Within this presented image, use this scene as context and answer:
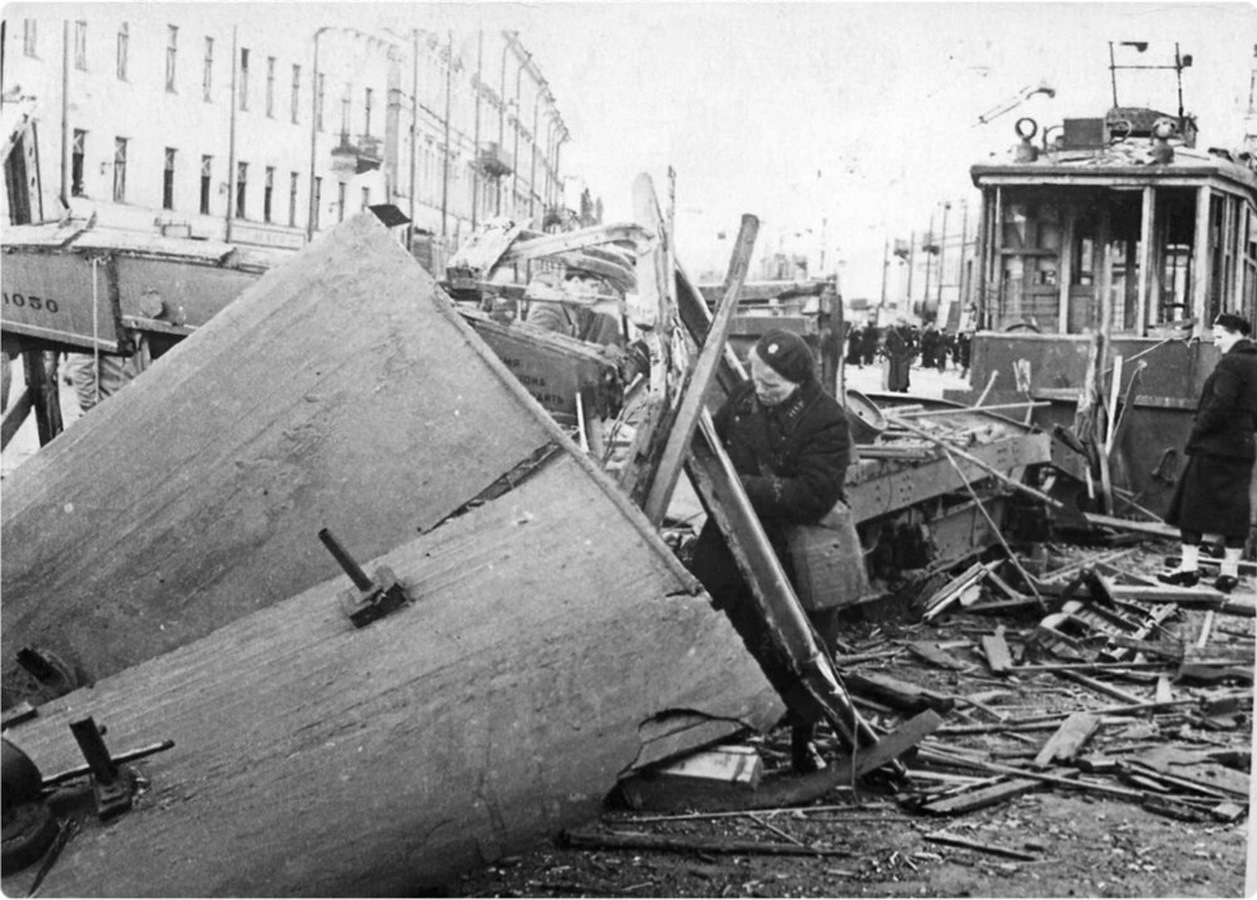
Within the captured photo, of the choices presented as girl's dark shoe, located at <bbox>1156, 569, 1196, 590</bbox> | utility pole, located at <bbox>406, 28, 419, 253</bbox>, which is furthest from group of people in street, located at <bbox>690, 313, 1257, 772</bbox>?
girl's dark shoe, located at <bbox>1156, 569, 1196, 590</bbox>

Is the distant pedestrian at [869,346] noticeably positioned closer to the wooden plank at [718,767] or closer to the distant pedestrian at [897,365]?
the distant pedestrian at [897,365]

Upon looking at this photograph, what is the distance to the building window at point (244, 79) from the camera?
26.3 meters

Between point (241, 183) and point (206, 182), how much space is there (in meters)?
0.84

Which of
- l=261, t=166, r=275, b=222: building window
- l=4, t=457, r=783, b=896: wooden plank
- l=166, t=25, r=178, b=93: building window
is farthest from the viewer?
l=261, t=166, r=275, b=222: building window

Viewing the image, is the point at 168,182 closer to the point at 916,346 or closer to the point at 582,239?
the point at 916,346

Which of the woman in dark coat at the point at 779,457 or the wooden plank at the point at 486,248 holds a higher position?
the wooden plank at the point at 486,248

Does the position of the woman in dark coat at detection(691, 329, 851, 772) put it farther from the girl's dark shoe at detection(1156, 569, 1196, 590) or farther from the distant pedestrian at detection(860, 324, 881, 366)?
the distant pedestrian at detection(860, 324, 881, 366)

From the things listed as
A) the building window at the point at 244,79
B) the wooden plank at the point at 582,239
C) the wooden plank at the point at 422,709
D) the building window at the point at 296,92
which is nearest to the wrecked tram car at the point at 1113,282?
the wooden plank at the point at 582,239

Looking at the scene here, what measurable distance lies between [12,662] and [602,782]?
1681 mm

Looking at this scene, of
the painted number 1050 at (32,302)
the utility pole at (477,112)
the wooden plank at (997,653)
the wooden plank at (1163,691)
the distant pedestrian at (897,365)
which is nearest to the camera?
the painted number 1050 at (32,302)

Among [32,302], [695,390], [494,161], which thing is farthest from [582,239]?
[494,161]

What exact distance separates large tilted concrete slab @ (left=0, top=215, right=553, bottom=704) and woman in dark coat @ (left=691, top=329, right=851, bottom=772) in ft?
4.47

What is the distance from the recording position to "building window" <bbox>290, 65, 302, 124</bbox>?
2656cm

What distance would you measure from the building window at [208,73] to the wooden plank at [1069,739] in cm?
2289
